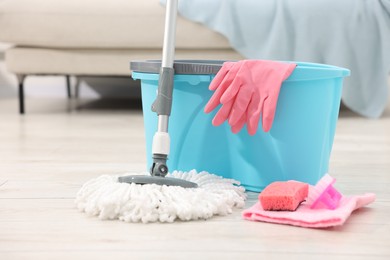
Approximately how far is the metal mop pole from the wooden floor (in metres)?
0.15

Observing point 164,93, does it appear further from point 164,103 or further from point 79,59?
point 79,59

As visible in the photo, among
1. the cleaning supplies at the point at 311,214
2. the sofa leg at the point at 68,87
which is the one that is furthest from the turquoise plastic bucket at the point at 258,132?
the sofa leg at the point at 68,87

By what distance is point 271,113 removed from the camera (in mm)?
1146

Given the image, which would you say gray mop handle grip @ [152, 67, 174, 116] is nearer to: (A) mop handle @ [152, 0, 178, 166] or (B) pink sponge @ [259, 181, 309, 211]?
→ (A) mop handle @ [152, 0, 178, 166]

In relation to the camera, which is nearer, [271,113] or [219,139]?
[271,113]

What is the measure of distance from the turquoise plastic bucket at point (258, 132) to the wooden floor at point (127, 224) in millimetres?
78

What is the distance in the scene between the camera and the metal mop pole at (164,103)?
1.12 metres

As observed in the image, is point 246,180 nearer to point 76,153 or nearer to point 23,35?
point 76,153

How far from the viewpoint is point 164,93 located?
1158 millimetres

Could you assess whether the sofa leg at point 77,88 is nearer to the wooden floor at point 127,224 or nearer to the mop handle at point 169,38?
the wooden floor at point 127,224

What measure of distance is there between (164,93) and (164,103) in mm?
19

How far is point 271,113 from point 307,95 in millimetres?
81

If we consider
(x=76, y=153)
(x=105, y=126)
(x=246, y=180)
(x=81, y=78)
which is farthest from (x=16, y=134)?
(x=81, y=78)

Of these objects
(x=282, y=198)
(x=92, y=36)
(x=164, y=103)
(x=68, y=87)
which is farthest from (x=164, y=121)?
(x=68, y=87)
